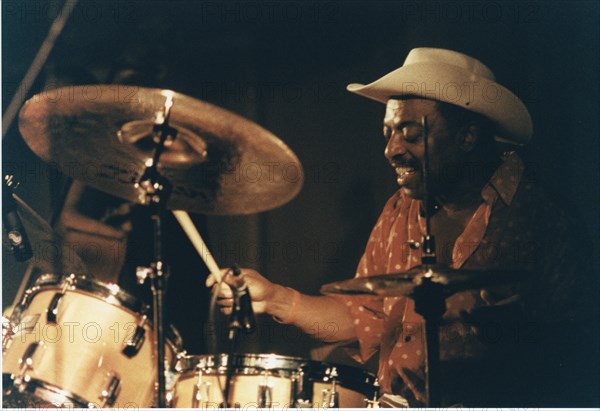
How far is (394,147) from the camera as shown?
9.40 feet

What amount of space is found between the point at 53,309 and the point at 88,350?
0.58 feet

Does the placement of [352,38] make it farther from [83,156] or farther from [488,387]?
[488,387]

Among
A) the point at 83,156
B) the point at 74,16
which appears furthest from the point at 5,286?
the point at 74,16

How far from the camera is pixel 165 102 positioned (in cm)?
243

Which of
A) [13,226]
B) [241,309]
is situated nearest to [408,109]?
[241,309]

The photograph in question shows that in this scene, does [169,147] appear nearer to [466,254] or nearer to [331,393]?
[331,393]

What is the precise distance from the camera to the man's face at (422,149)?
9.24 ft

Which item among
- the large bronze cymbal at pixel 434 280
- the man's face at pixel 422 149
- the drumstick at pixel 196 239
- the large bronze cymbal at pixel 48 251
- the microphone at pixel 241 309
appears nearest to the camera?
the large bronze cymbal at pixel 434 280

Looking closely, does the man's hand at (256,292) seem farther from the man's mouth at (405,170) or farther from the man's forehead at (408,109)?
the man's forehead at (408,109)

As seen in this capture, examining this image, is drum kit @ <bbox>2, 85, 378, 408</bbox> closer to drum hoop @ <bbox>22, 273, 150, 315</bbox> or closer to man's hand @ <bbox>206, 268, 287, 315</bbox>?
drum hoop @ <bbox>22, 273, 150, 315</bbox>

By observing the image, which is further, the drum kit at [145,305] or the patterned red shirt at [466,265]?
the patterned red shirt at [466,265]

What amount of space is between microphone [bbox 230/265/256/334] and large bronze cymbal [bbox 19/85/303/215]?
0.33 metres

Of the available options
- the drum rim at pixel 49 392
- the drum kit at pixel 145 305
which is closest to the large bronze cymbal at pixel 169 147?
the drum kit at pixel 145 305

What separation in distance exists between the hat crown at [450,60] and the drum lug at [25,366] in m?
1.57
